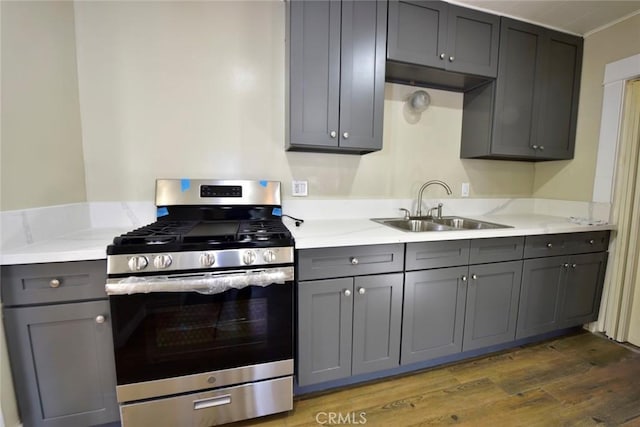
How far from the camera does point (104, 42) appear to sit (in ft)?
5.09

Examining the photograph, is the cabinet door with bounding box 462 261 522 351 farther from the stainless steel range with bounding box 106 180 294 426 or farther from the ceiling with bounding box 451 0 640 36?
the ceiling with bounding box 451 0 640 36

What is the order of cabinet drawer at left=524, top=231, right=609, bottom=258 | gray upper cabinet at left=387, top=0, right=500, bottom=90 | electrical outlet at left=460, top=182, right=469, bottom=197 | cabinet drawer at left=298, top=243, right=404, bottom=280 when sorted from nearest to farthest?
1. cabinet drawer at left=298, top=243, right=404, bottom=280
2. gray upper cabinet at left=387, top=0, right=500, bottom=90
3. cabinet drawer at left=524, top=231, right=609, bottom=258
4. electrical outlet at left=460, top=182, right=469, bottom=197

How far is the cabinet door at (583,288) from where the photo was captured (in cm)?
195

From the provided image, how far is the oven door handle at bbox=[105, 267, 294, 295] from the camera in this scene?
1.12 metres

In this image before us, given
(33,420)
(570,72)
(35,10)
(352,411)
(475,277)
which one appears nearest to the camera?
(33,420)

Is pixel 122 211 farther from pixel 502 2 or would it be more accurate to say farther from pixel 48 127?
pixel 502 2

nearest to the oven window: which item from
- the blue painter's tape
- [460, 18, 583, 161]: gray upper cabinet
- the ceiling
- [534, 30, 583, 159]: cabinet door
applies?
the blue painter's tape

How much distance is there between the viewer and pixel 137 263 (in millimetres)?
1126

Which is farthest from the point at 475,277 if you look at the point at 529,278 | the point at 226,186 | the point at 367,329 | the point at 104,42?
the point at 104,42

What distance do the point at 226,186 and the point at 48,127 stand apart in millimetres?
865

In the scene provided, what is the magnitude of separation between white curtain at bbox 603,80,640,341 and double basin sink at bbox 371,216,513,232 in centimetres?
95

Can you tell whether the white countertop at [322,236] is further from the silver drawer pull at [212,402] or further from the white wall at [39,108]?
the silver drawer pull at [212,402]

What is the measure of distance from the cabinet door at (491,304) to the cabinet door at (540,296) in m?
0.06

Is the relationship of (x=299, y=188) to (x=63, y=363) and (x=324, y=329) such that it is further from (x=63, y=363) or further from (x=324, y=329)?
(x=63, y=363)
